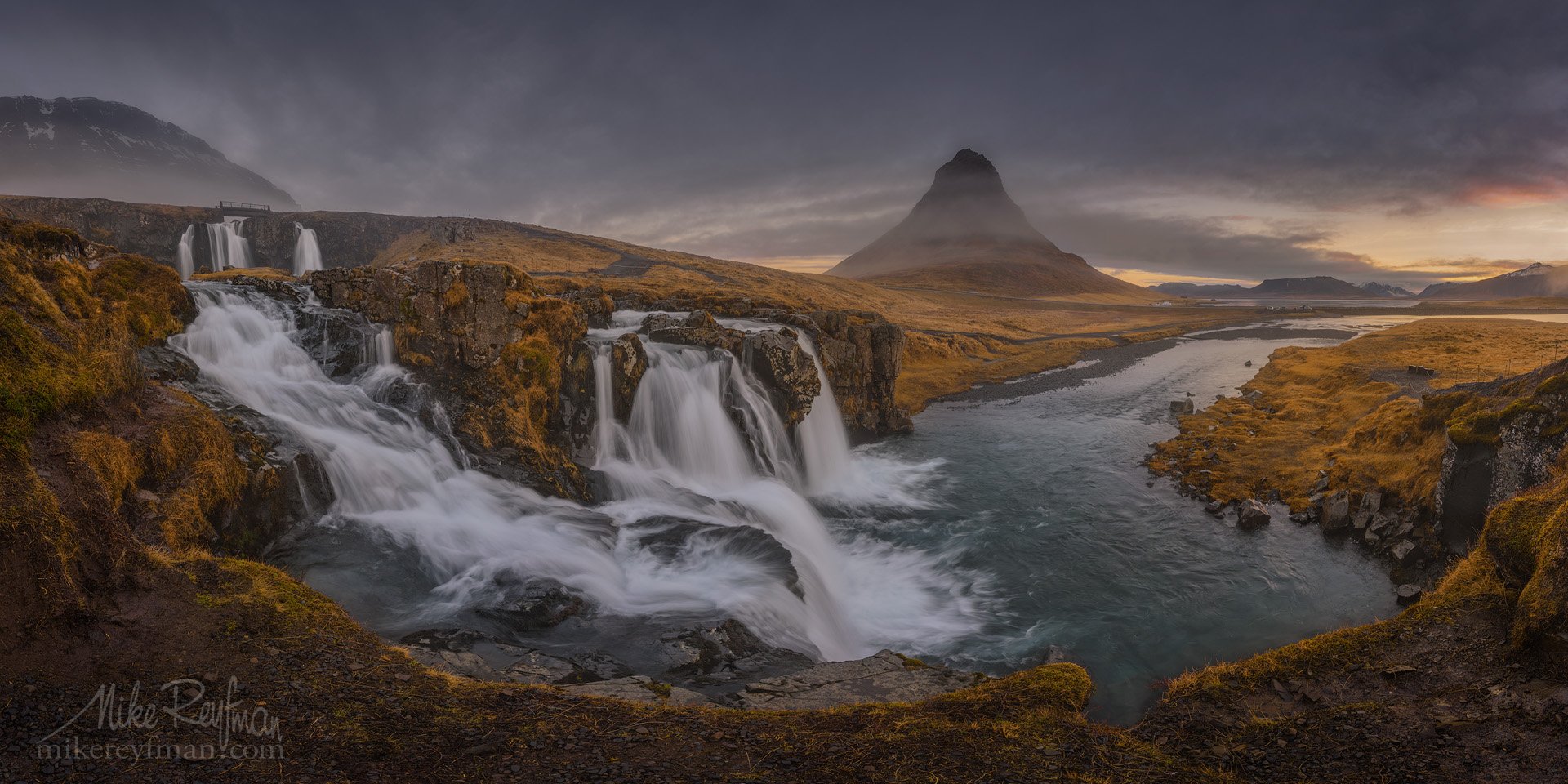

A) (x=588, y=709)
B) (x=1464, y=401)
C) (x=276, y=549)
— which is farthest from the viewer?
(x=1464, y=401)

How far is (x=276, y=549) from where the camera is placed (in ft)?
43.3

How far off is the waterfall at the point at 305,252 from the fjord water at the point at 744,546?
206ft

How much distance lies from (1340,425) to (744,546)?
31.5 metres

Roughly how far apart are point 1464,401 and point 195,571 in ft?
112

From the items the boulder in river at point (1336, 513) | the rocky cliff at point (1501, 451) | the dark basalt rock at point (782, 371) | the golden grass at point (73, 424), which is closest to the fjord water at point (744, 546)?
the boulder in river at point (1336, 513)

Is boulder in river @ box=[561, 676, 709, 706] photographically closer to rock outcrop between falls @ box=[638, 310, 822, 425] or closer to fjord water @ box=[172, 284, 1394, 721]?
fjord water @ box=[172, 284, 1394, 721]

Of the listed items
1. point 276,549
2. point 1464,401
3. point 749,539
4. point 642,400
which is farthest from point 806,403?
point 1464,401

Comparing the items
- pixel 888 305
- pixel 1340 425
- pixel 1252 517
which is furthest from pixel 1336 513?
pixel 888 305

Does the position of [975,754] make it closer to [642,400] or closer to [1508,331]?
[642,400]

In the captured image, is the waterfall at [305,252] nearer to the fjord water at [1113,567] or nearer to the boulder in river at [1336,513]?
the fjord water at [1113,567]

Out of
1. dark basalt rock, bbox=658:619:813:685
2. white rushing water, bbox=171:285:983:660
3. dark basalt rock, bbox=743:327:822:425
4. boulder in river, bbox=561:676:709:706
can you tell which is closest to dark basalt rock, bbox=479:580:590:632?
white rushing water, bbox=171:285:983:660

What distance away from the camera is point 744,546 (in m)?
18.3

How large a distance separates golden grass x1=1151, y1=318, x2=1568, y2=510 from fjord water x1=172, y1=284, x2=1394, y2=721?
9.93 ft

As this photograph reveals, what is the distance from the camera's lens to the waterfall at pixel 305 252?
236 ft
